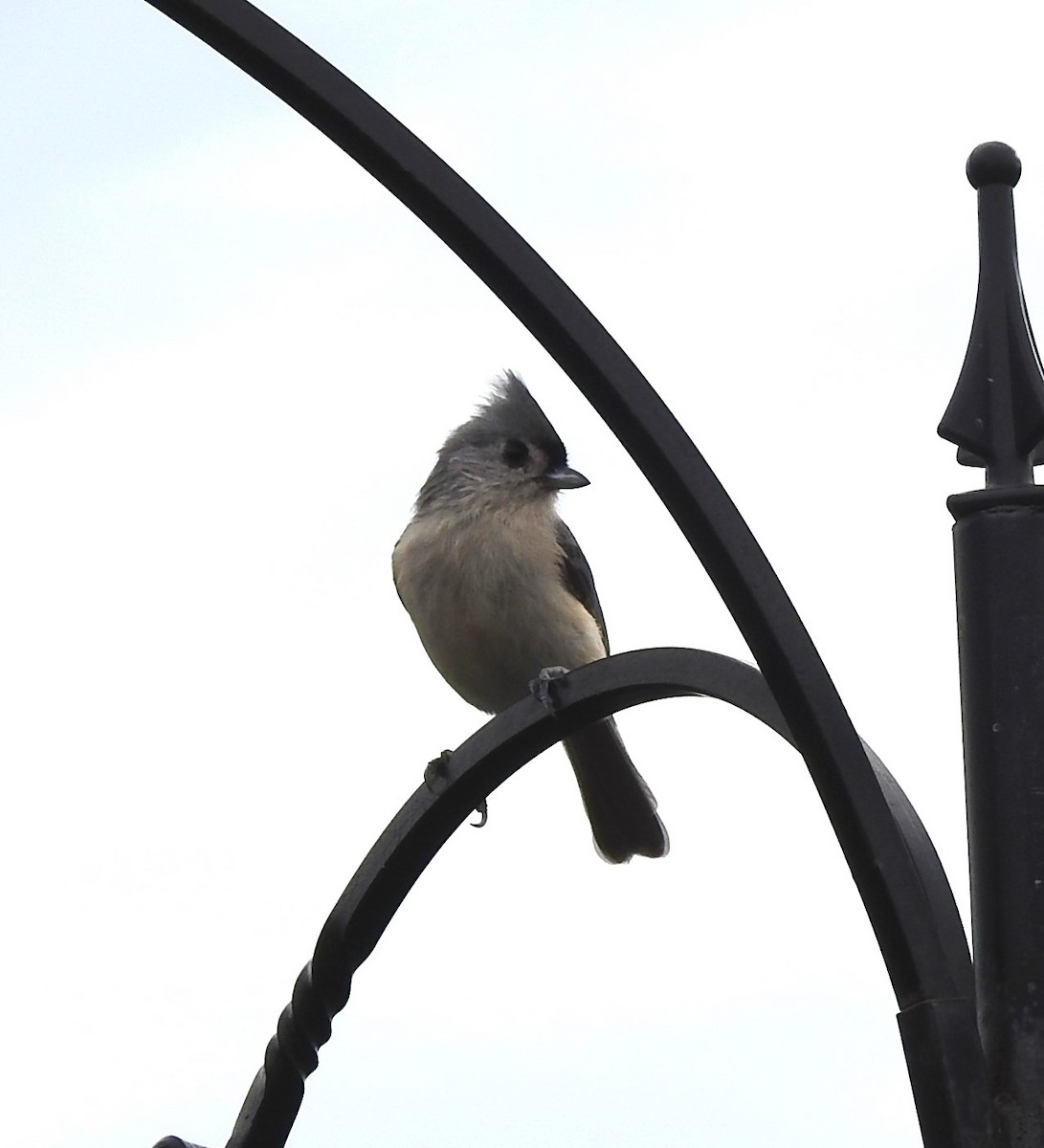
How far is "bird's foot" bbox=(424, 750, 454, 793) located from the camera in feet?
7.76

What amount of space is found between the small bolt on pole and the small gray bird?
2.87 m

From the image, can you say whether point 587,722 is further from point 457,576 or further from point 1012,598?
point 457,576

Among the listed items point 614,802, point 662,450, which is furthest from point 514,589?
point 662,450

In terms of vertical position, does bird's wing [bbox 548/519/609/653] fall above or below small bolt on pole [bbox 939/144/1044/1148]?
above

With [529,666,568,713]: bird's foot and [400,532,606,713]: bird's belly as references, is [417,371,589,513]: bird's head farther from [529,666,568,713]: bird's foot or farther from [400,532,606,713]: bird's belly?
[529,666,568,713]: bird's foot

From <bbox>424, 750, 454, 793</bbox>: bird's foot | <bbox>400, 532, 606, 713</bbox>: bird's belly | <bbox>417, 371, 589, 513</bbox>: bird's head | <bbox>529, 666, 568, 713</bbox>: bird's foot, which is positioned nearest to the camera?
<bbox>529, 666, 568, 713</bbox>: bird's foot

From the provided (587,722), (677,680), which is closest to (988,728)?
(677,680)

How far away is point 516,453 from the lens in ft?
15.3

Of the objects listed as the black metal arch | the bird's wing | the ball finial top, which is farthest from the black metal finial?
the bird's wing

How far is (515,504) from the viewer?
4.57 meters

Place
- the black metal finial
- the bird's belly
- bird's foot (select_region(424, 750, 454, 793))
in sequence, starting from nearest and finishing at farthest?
the black metal finial → bird's foot (select_region(424, 750, 454, 793)) → the bird's belly

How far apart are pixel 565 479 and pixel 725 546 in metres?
3.01

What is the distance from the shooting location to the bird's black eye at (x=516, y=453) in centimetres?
464

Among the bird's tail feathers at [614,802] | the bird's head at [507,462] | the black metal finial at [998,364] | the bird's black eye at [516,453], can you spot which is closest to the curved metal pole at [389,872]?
the black metal finial at [998,364]
